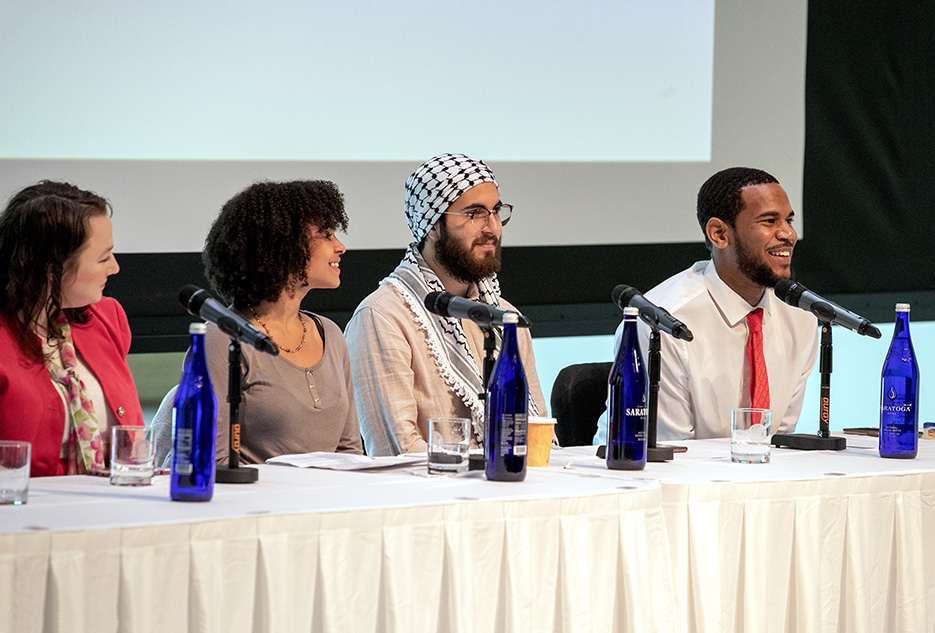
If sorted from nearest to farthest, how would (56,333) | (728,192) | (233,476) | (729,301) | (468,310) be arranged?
(233,476) → (468,310) → (56,333) → (729,301) → (728,192)

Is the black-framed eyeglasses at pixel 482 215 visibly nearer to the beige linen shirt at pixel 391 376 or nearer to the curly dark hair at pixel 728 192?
the beige linen shirt at pixel 391 376

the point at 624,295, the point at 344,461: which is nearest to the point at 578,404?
the point at 624,295

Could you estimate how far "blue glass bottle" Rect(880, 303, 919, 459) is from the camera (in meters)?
2.72

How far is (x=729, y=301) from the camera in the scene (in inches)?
143

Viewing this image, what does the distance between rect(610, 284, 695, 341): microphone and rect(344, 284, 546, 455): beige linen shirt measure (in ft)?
2.64

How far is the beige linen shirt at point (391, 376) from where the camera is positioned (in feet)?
10.6

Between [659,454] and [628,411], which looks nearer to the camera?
[628,411]

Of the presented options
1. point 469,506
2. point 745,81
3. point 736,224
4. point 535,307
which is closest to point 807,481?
point 469,506

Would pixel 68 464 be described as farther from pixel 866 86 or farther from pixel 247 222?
pixel 866 86

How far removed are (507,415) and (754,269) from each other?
5.78 feet

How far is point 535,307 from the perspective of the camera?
4973 mm

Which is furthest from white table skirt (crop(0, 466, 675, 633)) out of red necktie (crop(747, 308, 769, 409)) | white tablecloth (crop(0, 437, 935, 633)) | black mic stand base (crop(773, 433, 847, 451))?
red necktie (crop(747, 308, 769, 409))

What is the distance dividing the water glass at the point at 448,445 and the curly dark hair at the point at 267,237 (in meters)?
0.91

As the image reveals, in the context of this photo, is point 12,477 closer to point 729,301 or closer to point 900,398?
point 900,398
